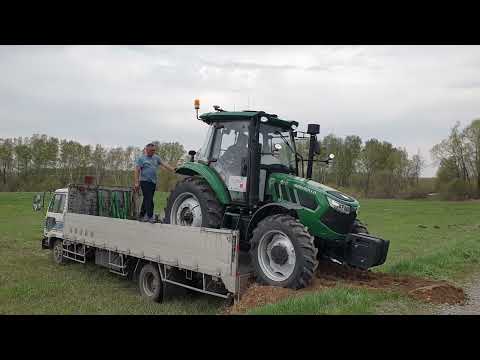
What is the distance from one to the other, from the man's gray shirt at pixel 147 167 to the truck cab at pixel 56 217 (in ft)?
11.2

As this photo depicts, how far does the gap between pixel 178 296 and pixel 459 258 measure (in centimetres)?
701

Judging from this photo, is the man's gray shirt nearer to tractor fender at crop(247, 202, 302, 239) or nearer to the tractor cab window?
the tractor cab window

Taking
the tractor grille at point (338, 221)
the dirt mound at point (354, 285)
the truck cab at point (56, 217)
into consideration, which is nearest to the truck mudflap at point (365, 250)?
the tractor grille at point (338, 221)

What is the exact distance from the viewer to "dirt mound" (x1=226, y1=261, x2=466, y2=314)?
6293mm

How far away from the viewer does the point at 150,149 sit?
9297mm

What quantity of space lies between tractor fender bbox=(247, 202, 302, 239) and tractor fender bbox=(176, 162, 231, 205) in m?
0.61

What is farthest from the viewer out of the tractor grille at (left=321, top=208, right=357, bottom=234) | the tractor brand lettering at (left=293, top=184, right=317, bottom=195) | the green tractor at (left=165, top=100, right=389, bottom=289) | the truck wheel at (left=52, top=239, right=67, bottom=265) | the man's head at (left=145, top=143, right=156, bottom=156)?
the truck wheel at (left=52, top=239, right=67, bottom=265)

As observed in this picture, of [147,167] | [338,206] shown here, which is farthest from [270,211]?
[147,167]

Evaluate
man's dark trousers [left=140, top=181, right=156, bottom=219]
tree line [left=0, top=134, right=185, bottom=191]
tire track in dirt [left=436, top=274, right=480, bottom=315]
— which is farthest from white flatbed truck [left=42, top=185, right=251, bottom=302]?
tree line [left=0, top=134, right=185, bottom=191]

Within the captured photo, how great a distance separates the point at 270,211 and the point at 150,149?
127 inches

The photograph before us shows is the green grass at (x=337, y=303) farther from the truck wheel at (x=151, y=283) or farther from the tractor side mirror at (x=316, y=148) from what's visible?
the tractor side mirror at (x=316, y=148)
